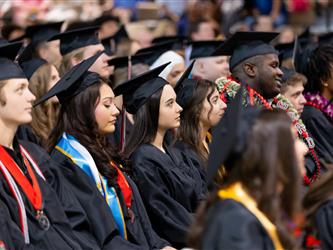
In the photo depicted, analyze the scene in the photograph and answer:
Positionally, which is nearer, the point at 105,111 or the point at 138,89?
the point at 105,111

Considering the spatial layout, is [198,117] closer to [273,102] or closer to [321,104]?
[273,102]

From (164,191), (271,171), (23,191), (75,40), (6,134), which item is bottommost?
(164,191)

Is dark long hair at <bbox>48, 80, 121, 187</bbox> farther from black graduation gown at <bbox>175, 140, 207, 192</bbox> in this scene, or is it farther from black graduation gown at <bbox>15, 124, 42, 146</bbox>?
black graduation gown at <bbox>15, 124, 42, 146</bbox>

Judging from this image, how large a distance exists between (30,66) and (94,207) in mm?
2313

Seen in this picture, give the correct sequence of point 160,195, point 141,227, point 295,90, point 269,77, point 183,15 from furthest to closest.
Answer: point 183,15 < point 295,90 < point 269,77 < point 160,195 < point 141,227

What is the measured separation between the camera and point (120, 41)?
1012 cm

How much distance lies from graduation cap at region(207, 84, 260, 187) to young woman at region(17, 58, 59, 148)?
296 centimetres

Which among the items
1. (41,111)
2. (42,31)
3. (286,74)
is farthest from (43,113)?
(42,31)

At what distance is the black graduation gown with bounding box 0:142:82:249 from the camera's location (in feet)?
15.4

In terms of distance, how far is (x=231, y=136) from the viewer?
3.30 m

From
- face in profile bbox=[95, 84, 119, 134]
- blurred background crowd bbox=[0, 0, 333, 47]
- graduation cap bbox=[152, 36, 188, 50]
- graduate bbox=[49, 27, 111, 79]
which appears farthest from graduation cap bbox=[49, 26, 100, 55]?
blurred background crowd bbox=[0, 0, 333, 47]

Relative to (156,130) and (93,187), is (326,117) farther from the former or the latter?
(93,187)

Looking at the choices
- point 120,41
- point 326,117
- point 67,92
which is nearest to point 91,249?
point 67,92

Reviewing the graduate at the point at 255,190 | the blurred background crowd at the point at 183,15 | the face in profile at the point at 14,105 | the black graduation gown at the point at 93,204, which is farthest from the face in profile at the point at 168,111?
the blurred background crowd at the point at 183,15
